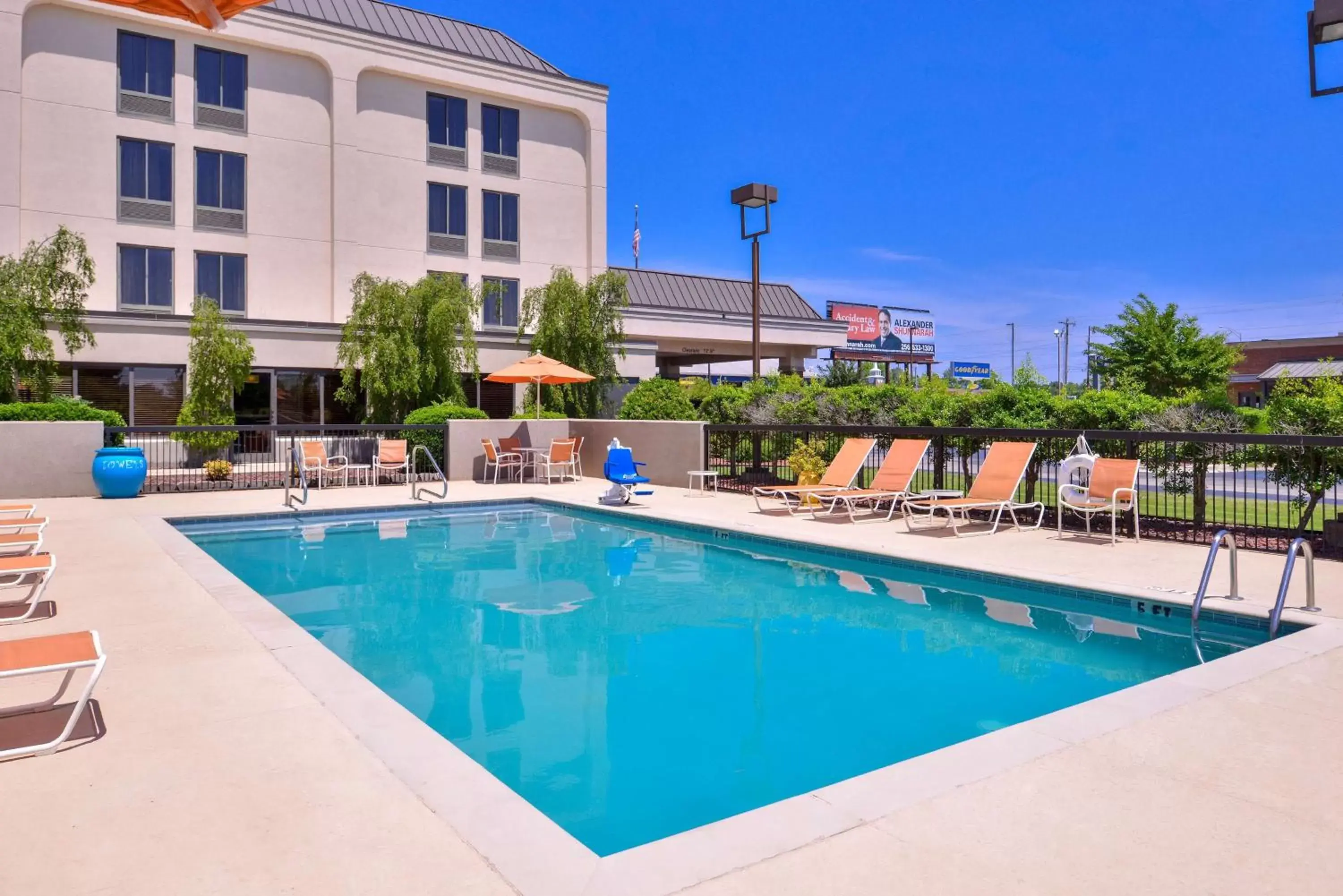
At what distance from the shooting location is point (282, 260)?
23297 millimetres

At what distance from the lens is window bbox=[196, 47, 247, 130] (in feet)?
73.9

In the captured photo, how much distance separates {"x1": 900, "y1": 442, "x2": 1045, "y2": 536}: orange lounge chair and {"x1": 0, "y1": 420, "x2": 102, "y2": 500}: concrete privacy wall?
41.8ft

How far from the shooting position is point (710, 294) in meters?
34.2

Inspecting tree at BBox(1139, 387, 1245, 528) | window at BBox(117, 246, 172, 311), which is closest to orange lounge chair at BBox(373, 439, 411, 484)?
window at BBox(117, 246, 172, 311)

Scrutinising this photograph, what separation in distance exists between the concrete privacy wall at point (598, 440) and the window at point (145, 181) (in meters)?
10.6

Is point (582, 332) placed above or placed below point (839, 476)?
above

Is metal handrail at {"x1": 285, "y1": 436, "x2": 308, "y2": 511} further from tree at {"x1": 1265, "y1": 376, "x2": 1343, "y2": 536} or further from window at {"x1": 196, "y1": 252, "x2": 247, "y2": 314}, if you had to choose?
tree at {"x1": 1265, "y1": 376, "x2": 1343, "y2": 536}

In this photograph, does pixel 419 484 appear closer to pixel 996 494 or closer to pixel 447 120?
pixel 996 494

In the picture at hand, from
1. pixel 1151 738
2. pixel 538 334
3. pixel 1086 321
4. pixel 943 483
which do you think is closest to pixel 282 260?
pixel 538 334

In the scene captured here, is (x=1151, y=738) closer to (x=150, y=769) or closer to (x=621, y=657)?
(x=621, y=657)

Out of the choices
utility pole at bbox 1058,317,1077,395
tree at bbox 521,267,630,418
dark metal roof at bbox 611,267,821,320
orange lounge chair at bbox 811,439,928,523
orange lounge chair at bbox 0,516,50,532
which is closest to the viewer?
orange lounge chair at bbox 0,516,50,532

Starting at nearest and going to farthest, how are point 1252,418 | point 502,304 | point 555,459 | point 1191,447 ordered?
point 1191,447
point 1252,418
point 555,459
point 502,304

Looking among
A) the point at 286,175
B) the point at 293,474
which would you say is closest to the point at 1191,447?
the point at 293,474

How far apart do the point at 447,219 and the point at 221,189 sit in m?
5.84
